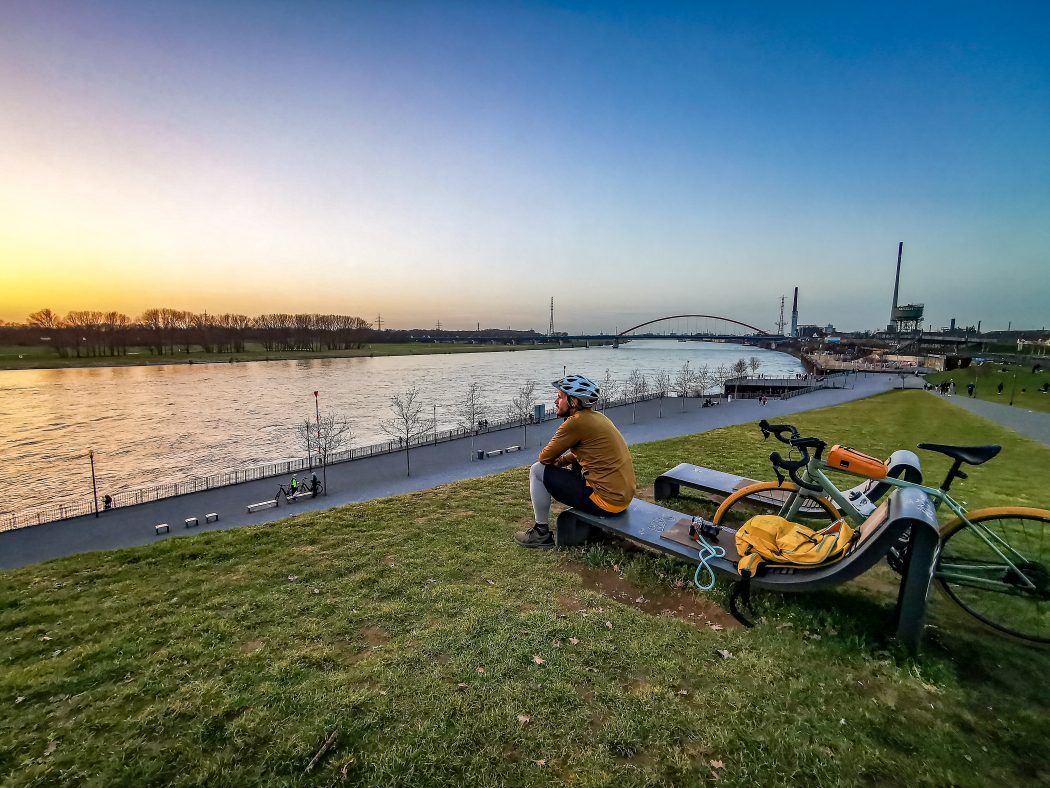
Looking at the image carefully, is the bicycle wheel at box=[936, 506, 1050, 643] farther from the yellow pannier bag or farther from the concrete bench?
the concrete bench

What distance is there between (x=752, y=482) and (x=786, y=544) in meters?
2.59

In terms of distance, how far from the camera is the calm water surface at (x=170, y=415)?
89.6 feet

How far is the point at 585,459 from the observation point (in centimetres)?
482

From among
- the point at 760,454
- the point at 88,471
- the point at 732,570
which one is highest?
the point at 732,570

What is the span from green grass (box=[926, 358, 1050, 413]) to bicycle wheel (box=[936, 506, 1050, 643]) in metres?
27.9

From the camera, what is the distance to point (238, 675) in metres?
3.16

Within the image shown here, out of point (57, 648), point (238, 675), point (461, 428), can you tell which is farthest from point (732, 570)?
point (461, 428)

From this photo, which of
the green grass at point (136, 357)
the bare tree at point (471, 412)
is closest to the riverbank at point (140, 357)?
the green grass at point (136, 357)

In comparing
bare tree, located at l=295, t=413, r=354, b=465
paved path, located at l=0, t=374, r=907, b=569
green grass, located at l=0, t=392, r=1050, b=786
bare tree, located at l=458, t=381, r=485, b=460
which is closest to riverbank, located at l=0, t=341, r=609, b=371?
bare tree, located at l=458, t=381, r=485, b=460

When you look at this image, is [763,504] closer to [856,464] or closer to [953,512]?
[856,464]

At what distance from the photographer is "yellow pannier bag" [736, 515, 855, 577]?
11.7 feet

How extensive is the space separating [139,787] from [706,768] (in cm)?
302

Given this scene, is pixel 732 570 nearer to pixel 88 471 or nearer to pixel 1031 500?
pixel 1031 500

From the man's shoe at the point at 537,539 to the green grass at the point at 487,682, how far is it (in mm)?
347
